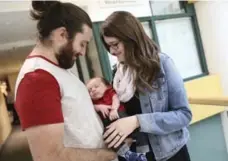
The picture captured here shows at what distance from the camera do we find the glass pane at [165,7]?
3.87 m

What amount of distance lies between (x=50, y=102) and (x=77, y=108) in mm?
161

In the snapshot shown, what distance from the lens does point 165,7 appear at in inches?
158

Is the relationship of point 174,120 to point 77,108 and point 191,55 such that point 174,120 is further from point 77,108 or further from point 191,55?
point 191,55

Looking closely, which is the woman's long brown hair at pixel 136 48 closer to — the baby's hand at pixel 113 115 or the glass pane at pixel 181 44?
the baby's hand at pixel 113 115

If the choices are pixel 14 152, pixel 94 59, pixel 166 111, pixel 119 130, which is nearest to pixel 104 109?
pixel 119 130

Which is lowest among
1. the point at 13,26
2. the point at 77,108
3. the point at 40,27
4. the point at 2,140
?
the point at 2,140

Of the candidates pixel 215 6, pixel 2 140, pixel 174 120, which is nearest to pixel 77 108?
pixel 174 120

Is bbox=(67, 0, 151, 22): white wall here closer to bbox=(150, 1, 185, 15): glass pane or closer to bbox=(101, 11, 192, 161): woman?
bbox=(150, 1, 185, 15): glass pane

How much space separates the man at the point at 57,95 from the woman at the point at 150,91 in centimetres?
22

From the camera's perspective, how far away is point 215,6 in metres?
3.96

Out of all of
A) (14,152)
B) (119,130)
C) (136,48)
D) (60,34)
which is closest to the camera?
(60,34)

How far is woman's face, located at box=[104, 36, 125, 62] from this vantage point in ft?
4.64

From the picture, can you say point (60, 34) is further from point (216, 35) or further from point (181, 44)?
point (216, 35)

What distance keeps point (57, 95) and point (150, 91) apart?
1.63ft
